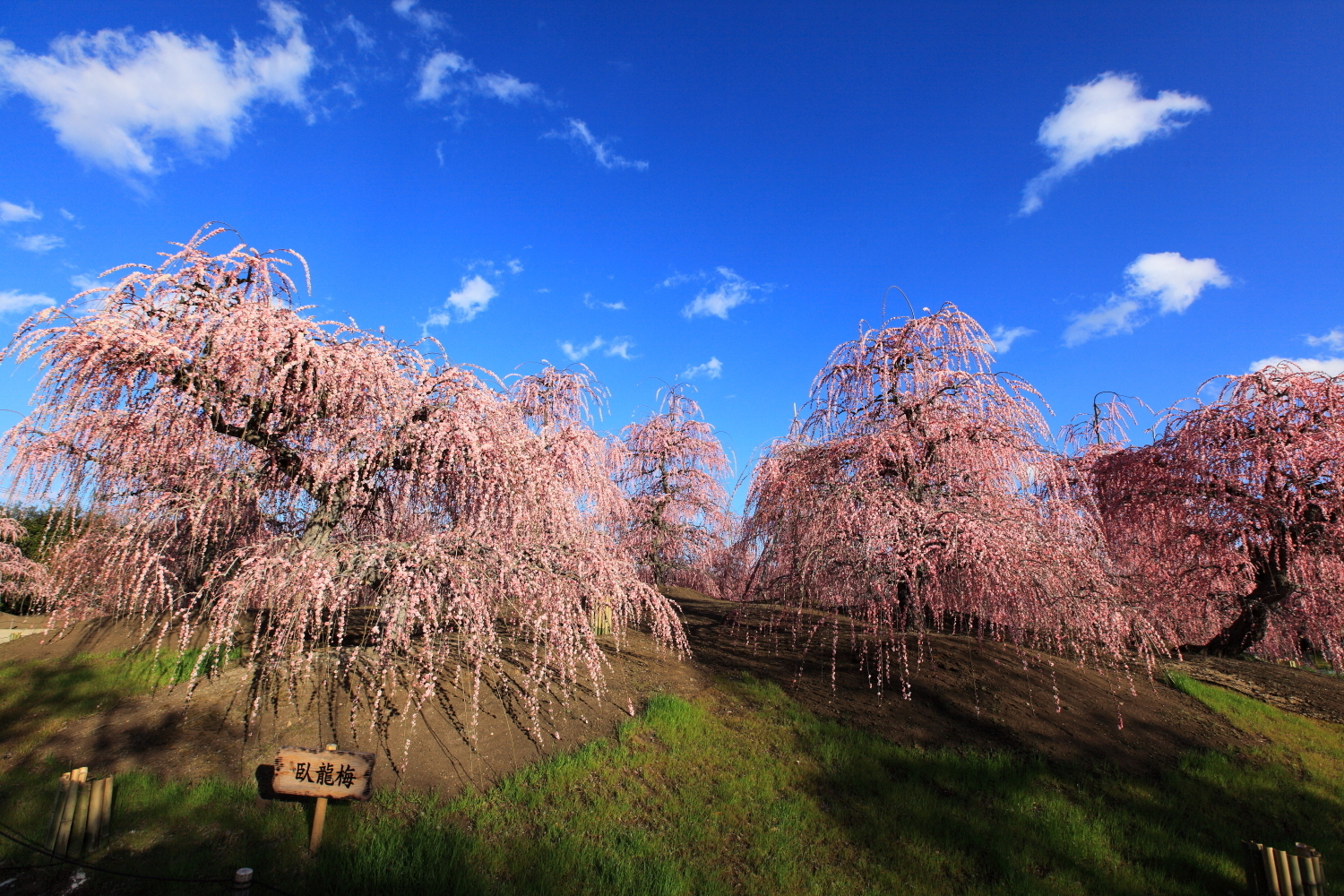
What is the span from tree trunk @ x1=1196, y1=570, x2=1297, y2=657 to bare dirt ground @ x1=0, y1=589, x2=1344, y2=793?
113 centimetres

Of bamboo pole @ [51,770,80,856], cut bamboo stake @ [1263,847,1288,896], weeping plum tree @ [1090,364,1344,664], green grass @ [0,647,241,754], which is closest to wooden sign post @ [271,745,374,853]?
bamboo pole @ [51,770,80,856]

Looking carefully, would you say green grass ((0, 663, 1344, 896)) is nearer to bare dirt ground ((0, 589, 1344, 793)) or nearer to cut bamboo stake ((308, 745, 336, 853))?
cut bamboo stake ((308, 745, 336, 853))

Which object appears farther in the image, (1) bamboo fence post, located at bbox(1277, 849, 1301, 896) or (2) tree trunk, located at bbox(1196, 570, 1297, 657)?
(2) tree trunk, located at bbox(1196, 570, 1297, 657)

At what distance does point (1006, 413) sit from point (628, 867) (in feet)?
23.4

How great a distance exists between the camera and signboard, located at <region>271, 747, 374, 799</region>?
174 inches

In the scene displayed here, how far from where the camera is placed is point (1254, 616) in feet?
28.8

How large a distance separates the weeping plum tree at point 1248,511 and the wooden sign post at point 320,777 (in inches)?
370

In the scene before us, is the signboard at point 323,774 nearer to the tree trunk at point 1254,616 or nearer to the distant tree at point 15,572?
the tree trunk at point 1254,616

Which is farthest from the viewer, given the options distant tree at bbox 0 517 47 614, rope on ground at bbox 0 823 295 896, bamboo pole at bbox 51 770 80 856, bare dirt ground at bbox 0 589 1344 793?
distant tree at bbox 0 517 47 614

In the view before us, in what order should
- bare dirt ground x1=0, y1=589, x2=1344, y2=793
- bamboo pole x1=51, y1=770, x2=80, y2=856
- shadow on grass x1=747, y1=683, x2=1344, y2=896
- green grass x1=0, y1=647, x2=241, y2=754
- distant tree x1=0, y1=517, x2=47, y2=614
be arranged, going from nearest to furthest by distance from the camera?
bamboo pole x1=51, y1=770, x2=80, y2=856 < shadow on grass x1=747, y1=683, x2=1344, y2=896 < bare dirt ground x1=0, y1=589, x2=1344, y2=793 < green grass x1=0, y1=647, x2=241, y2=754 < distant tree x1=0, y1=517, x2=47, y2=614

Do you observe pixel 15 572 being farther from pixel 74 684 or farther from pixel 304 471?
pixel 304 471

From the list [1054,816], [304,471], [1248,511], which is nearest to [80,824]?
[304,471]

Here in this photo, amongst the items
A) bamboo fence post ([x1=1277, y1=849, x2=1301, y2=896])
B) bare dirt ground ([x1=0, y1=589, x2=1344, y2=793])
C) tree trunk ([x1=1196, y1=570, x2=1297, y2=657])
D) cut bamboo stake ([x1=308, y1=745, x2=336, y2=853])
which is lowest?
bamboo fence post ([x1=1277, y1=849, x2=1301, y2=896])

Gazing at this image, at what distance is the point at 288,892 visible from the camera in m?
3.96
